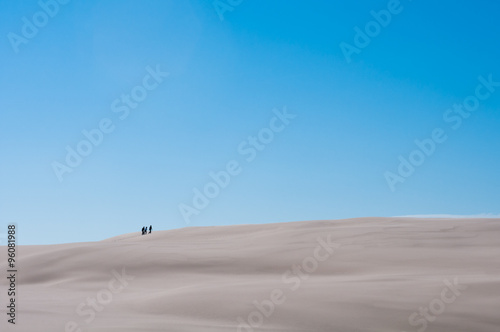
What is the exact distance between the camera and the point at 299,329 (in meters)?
6.03

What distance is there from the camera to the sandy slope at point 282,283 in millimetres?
6297

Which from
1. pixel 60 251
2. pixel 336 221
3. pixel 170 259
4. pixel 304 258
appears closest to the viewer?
pixel 304 258

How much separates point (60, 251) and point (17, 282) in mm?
2211

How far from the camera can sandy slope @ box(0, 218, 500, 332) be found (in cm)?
630

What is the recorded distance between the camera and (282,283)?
8539 millimetres

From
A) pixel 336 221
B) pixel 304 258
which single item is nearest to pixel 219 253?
pixel 304 258

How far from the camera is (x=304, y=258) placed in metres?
11.3

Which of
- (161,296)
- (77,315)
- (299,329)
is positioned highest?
(161,296)

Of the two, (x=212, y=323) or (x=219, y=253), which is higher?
(x=219, y=253)

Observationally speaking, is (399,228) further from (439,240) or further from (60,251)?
(60,251)

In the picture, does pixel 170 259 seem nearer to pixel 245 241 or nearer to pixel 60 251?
pixel 245 241

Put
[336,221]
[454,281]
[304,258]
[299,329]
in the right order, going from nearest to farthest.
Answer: [299,329]
[454,281]
[304,258]
[336,221]

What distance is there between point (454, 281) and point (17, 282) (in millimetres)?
9982

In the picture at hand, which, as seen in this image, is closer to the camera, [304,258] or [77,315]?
[77,315]
